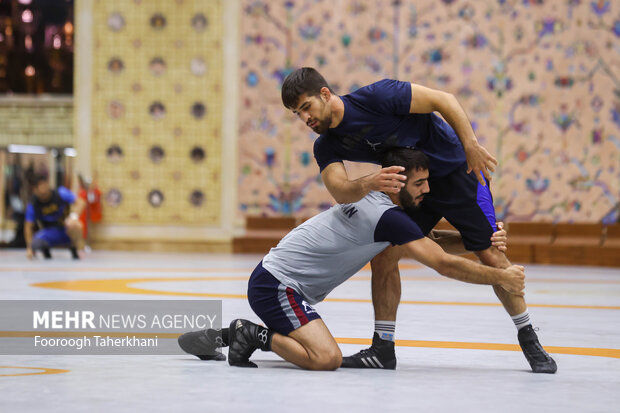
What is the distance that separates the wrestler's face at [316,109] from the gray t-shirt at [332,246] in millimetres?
313

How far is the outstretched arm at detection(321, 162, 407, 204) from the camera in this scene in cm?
304

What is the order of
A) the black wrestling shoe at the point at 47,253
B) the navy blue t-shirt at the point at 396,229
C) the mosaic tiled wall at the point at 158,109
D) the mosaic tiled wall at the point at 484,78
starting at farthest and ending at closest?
the mosaic tiled wall at the point at 158,109, the mosaic tiled wall at the point at 484,78, the black wrestling shoe at the point at 47,253, the navy blue t-shirt at the point at 396,229

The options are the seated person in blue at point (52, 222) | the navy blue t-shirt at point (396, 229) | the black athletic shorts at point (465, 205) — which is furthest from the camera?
the seated person in blue at point (52, 222)

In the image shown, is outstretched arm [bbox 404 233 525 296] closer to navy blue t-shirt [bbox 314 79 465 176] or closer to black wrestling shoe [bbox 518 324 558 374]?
black wrestling shoe [bbox 518 324 558 374]

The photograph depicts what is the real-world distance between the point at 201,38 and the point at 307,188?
254 centimetres

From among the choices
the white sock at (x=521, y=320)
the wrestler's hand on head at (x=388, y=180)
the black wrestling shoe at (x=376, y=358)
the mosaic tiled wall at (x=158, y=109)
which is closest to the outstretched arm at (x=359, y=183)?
the wrestler's hand on head at (x=388, y=180)

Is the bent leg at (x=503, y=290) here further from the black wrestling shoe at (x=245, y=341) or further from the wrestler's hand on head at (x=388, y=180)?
the black wrestling shoe at (x=245, y=341)

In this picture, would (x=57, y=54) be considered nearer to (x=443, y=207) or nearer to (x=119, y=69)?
(x=119, y=69)

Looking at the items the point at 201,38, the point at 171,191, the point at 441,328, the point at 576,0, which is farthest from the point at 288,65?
the point at 441,328

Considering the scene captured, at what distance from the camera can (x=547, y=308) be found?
5.40m

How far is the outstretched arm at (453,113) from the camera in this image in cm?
325

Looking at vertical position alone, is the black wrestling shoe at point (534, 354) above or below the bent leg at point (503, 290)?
below

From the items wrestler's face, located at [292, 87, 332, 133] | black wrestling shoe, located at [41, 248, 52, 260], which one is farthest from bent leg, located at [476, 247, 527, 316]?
→ black wrestling shoe, located at [41, 248, 52, 260]

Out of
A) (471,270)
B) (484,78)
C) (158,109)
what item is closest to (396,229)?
(471,270)
